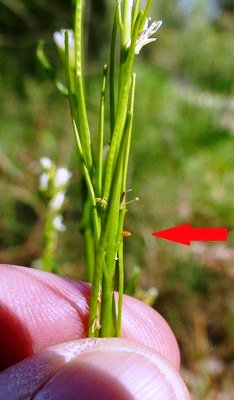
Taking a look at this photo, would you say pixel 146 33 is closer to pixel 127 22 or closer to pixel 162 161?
pixel 127 22

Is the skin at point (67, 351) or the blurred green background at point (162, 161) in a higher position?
the blurred green background at point (162, 161)

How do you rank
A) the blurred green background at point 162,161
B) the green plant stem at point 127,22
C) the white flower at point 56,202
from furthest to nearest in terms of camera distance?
the blurred green background at point 162,161, the white flower at point 56,202, the green plant stem at point 127,22

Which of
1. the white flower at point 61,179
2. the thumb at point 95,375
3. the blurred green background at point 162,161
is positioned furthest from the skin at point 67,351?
the blurred green background at point 162,161

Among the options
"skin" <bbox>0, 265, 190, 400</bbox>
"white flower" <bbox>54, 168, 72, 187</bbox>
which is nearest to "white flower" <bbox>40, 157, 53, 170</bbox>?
"white flower" <bbox>54, 168, 72, 187</bbox>

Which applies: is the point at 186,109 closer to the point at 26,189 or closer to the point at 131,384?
the point at 26,189

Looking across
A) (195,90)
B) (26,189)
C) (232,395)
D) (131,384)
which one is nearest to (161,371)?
(131,384)

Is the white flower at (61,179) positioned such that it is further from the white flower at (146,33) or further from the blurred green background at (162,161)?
the blurred green background at (162,161)

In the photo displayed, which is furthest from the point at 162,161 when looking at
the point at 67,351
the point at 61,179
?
the point at 67,351
